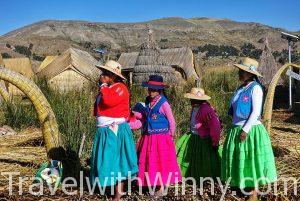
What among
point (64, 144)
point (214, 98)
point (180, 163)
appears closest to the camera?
point (180, 163)

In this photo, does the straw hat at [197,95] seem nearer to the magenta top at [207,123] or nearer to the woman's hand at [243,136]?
the magenta top at [207,123]

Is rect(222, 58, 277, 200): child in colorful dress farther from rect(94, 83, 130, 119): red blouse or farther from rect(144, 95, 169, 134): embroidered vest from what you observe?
rect(94, 83, 130, 119): red blouse

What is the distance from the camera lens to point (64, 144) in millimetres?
5793

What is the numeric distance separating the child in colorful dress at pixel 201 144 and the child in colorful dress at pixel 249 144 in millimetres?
450

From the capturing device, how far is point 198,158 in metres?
5.23

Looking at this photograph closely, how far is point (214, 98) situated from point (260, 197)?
530cm

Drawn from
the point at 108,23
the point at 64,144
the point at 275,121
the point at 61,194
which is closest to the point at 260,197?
the point at 61,194

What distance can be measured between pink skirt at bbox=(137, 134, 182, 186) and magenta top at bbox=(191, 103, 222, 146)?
42 cm

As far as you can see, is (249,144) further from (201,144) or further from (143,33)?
(143,33)

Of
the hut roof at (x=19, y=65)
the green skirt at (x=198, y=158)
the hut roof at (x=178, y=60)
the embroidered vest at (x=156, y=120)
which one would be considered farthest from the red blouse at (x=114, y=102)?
the hut roof at (x=178, y=60)

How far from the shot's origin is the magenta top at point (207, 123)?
16.6 feet

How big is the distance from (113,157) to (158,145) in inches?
19.9

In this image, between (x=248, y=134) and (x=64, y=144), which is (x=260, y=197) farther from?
(x=64, y=144)

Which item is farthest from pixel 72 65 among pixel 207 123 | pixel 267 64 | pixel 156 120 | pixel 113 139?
pixel 113 139
